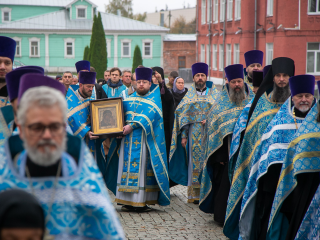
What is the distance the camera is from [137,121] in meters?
7.32

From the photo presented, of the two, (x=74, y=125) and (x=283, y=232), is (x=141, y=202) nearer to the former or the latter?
(x=74, y=125)

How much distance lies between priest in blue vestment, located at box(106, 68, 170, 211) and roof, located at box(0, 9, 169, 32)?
40.0 meters

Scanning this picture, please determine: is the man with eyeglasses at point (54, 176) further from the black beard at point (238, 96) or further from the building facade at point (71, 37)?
the building facade at point (71, 37)

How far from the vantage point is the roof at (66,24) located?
46.0 metres

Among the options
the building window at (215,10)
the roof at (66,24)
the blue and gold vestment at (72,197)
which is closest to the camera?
the blue and gold vestment at (72,197)

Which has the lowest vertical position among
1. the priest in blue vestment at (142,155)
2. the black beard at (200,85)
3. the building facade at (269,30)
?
the priest in blue vestment at (142,155)

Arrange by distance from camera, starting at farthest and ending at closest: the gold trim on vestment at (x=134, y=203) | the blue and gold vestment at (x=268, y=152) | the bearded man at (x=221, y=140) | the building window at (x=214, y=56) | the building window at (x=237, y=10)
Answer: the building window at (x=214, y=56), the building window at (x=237, y=10), the gold trim on vestment at (x=134, y=203), the bearded man at (x=221, y=140), the blue and gold vestment at (x=268, y=152)

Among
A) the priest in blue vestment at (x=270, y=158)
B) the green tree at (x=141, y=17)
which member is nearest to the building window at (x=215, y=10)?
the priest in blue vestment at (x=270, y=158)

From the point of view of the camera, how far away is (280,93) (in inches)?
216

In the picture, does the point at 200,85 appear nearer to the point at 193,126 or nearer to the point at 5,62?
the point at 193,126

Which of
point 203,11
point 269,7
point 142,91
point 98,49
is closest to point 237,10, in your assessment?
point 269,7

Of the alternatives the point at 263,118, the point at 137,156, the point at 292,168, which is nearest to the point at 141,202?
the point at 137,156

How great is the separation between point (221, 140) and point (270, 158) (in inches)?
63.4

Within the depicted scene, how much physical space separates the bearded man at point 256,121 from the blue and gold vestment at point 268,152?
261 mm
